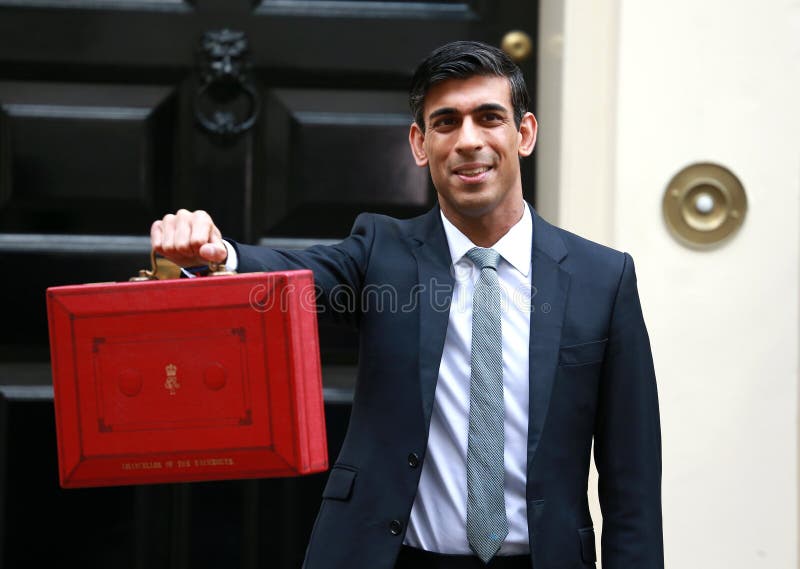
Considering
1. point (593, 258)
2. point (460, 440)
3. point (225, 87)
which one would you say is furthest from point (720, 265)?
point (225, 87)

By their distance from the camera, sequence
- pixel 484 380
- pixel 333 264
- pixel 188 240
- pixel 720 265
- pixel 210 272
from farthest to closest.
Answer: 1. pixel 720 265
2. pixel 333 264
3. pixel 484 380
4. pixel 210 272
5. pixel 188 240

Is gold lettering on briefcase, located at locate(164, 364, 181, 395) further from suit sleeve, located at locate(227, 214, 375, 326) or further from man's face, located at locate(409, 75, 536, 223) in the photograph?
man's face, located at locate(409, 75, 536, 223)

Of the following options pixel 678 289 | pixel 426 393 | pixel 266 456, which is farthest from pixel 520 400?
pixel 678 289

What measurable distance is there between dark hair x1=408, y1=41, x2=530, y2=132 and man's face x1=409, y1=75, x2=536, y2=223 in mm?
14

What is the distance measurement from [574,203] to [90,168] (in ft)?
4.13

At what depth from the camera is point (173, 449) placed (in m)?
1.79

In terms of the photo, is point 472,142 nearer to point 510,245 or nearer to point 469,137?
point 469,137

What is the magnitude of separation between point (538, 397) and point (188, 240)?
665mm

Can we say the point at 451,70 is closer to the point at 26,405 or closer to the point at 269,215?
the point at 269,215

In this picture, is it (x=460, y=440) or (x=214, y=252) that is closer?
(x=214, y=252)

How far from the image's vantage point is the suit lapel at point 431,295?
1973 mm

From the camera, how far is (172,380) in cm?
179

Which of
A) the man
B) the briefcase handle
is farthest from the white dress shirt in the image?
the briefcase handle

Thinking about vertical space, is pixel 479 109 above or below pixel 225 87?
below
